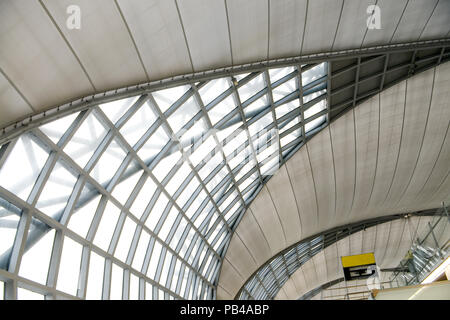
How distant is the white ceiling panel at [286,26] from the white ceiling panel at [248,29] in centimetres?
32

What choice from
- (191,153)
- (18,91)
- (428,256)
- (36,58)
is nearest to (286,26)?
(191,153)

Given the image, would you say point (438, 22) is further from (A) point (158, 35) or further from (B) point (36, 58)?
(B) point (36, 58)

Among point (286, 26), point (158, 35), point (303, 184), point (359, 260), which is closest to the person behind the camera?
point (158, 35)

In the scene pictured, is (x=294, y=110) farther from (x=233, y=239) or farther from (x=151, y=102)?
(x=233, y=239)

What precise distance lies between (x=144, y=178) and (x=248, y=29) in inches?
306

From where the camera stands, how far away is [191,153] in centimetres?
2009

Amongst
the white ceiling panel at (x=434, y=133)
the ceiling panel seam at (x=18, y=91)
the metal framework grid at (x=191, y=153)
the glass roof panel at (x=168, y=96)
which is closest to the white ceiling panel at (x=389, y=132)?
the metal framework grid at (x=191, y=153)

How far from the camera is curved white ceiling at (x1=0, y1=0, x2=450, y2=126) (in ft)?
31.0

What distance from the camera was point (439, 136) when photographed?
33125mm

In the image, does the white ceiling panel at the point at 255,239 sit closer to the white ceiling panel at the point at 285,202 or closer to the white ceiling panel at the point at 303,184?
the white ceiling panel at the point at 285,202

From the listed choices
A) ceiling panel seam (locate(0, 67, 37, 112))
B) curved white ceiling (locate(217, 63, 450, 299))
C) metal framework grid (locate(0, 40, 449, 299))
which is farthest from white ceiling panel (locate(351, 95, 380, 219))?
ceiling panel seam (locate(0, 67, 37, 112))

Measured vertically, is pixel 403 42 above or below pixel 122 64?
above
